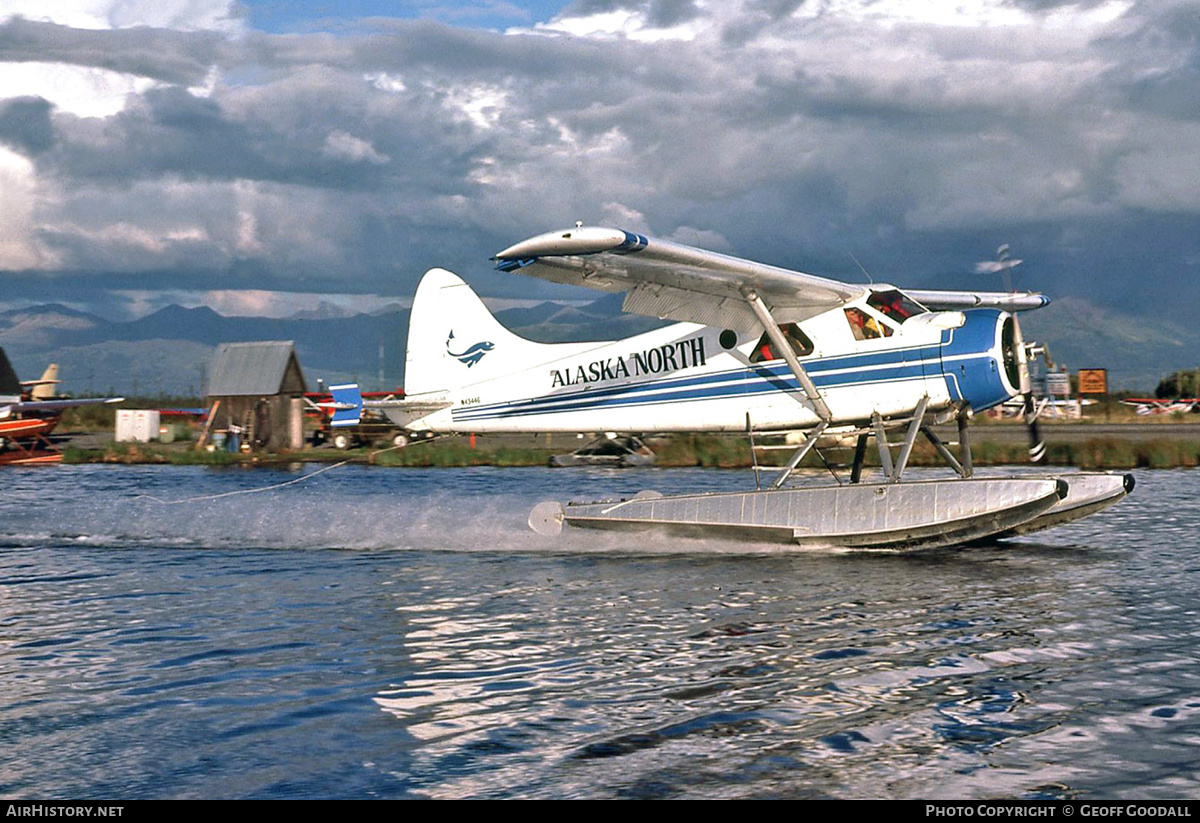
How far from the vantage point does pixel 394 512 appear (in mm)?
16578

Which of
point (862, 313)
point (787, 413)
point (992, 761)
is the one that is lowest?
point (992, 761)

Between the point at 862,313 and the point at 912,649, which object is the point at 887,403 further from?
the point at 912,649

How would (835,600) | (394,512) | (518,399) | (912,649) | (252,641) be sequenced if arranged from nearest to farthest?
(912,649) → (252,641) → (835,600) → (518,399) → (394,512)

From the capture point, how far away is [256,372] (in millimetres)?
37594

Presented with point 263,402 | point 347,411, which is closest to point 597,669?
point 347,411

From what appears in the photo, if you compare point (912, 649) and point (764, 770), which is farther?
point (912, 649)

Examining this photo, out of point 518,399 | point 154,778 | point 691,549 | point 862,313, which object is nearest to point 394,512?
point 518,399

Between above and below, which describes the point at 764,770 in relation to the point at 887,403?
below

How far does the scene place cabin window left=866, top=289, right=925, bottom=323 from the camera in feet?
41.9

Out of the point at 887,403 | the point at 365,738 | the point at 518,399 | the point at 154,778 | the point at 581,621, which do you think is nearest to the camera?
the point at 154,778

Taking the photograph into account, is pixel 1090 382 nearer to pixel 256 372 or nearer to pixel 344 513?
pixel 256 372

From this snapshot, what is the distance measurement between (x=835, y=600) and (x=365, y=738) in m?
4.99

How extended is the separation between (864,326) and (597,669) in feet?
22.8

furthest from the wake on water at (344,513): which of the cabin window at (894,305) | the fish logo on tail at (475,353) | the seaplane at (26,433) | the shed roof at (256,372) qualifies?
the shed roof at (256,372)
